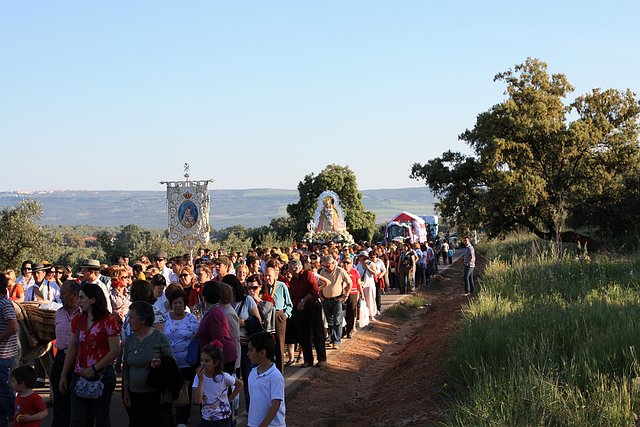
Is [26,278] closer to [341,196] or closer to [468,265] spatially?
[468,265]

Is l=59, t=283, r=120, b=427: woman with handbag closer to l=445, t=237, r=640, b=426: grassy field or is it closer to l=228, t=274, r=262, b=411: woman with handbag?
l=228, t=274, r=262, b=411: woman with handbag

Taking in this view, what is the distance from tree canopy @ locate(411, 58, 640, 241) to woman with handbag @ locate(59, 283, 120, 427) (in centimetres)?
2741

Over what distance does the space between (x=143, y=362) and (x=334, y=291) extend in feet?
30.4

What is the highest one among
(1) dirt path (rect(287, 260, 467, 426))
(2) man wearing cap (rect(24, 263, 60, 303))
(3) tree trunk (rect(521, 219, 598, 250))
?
(2) man wearing cap (rect(24, 263, 60, 303))

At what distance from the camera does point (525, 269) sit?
21.7 metres

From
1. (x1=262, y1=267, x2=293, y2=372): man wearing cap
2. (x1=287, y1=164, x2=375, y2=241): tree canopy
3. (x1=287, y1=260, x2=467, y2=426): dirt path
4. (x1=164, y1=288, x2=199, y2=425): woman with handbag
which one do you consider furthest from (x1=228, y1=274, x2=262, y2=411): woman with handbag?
(x1=287, y1=164, x2=375, y2=241): tree canopy

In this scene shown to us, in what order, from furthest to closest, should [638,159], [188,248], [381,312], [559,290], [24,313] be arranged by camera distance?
1. [188,248]
2. [638,159]
3. [381,312]
4. [559,290]
5. [24,313]

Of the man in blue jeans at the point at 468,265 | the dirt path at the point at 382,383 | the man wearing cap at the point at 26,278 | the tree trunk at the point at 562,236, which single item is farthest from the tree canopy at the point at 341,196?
the man wearing cap at the point at 26,278

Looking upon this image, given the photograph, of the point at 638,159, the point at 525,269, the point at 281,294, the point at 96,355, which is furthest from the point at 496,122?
the point at 96,355

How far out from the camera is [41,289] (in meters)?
15.9

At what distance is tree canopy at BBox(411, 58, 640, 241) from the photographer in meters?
35.5

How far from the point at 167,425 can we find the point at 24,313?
12.6 feet

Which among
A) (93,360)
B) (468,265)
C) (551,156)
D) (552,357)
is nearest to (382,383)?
(552,357)

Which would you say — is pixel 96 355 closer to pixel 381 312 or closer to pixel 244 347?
pixel 244 347
